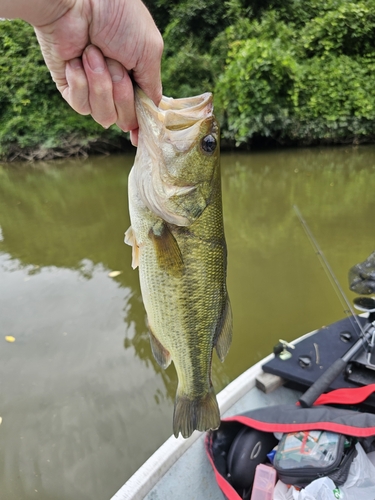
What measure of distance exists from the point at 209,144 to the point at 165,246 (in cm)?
37

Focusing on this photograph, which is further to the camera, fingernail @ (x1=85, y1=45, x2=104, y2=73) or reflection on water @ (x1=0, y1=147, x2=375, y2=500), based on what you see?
reflection on water @ (x1=0, y1=147, x2=375, y2=500)

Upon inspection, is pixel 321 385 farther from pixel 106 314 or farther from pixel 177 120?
pixel 106 314

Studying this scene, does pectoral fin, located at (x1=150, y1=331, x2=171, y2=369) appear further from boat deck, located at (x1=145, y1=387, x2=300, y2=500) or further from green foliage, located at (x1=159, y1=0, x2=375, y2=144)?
green foliage, located at (x1=159, y1=0, x2=375, y2=144)

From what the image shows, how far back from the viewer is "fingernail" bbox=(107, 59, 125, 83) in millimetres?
1032

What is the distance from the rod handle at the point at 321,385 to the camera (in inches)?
82.3

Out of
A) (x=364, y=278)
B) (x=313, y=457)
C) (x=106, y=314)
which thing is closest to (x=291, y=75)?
(x=106, y=314)

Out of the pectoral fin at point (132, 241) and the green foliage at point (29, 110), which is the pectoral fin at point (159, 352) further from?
the green foliage at point (29, 110)

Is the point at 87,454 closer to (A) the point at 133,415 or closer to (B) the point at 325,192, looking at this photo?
(A) the point at 133,415

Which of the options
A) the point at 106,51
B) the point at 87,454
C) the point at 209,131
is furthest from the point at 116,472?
the point at 106,51

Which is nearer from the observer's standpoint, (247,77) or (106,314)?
(106,314)

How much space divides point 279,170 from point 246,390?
8.25 m

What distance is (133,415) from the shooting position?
9.96 feet

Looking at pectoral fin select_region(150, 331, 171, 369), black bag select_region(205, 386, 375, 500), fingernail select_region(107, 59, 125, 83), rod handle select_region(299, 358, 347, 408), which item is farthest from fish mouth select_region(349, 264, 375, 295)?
fingernail select_region(107, 59, 125, 83)

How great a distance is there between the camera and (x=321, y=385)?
7.09ft
